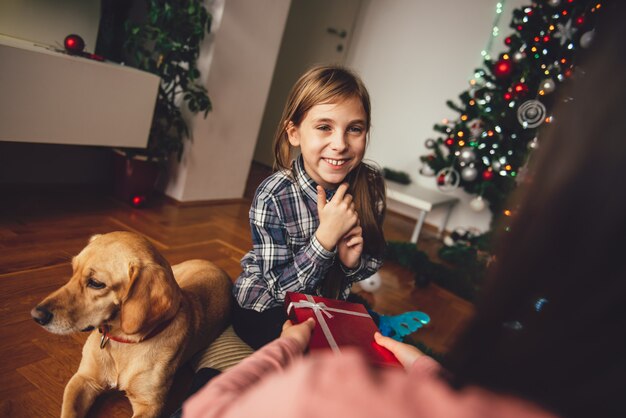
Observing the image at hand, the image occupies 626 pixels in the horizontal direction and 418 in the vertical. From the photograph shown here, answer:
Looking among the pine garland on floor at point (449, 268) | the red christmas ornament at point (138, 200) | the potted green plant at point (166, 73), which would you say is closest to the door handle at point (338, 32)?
the potted green plant at point (166, 73)

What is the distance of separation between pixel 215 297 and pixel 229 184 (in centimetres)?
197

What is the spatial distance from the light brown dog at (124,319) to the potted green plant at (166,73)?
1.59m

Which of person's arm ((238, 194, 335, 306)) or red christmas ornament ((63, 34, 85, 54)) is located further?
red christmas ornament ((63, 34, 85, 54))

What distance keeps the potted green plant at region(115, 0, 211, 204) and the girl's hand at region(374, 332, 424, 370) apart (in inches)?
79.3

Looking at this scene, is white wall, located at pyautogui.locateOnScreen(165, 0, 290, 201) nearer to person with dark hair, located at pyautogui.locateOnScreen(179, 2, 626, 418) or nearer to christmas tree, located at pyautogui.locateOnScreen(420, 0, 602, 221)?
christmas tree, located at pyautogui.locateOnScreen(420, 0, 602, 221)

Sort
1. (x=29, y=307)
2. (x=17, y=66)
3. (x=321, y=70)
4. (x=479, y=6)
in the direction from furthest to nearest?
1. (x=479, y=6)
2. (x=17, y=66)
3. (x=29, y=307)
4. (x=321, y=70)

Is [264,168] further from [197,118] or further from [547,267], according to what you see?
Answer: [547,267]

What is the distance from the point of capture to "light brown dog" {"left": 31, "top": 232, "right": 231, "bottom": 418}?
900 millimetres

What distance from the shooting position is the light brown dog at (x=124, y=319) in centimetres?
90

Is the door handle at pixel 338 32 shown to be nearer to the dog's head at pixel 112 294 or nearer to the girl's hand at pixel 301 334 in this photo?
the dog's head at pixel 112 294

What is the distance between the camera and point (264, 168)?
4.79 meters

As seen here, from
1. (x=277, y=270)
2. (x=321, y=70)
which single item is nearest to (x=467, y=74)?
(x=321, y=70)

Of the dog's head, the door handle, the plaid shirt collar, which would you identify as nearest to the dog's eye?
the dog's head

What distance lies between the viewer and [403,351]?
2.50 feet
